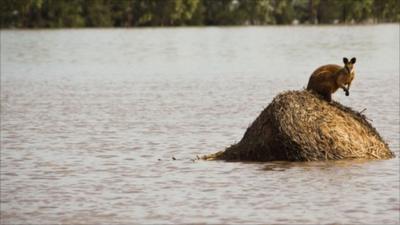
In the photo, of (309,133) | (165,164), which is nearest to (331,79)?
(309,133)

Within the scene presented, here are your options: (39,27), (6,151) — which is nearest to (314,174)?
(6,151)

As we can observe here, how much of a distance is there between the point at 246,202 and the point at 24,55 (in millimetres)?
74144

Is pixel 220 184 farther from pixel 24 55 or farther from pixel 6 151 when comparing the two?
pixel 24 55

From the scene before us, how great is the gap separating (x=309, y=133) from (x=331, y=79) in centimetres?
115

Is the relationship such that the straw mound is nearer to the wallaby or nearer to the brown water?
the wallaby

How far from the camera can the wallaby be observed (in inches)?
863

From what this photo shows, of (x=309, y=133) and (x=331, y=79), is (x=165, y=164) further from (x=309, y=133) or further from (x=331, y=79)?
(x=331, y=79)

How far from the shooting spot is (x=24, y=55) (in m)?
90.7

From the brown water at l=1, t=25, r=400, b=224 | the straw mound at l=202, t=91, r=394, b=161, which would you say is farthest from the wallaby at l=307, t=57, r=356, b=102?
the brown water at l=1, t=25, r=400, b=224

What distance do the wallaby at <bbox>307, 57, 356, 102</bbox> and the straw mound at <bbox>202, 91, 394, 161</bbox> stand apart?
0.68 ft

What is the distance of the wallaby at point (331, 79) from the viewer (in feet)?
71.9

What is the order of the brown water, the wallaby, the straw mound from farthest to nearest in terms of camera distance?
1. the wallaby
2. the straw mound
3. the brown water

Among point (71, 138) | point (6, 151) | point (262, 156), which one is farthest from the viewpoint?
point (71, 138)

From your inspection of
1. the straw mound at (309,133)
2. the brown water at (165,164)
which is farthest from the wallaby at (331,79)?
the brown water at (165,164)
